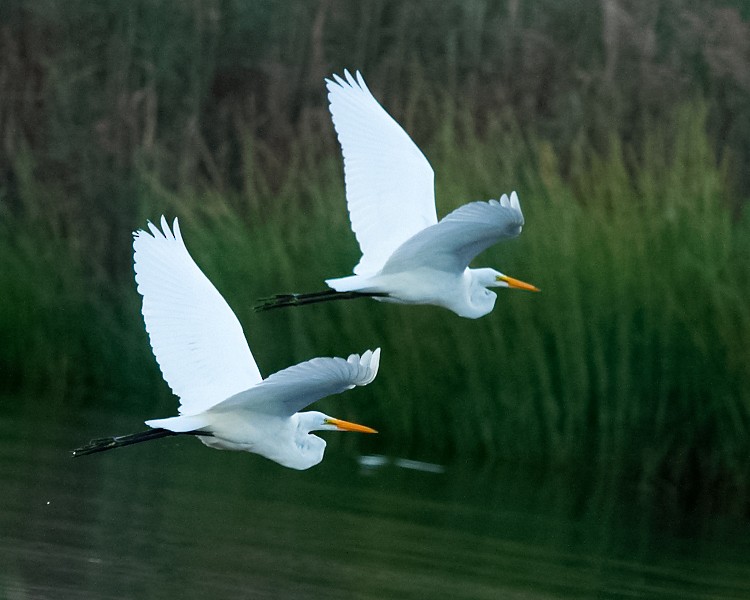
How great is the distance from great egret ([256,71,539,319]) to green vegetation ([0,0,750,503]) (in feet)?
6.15

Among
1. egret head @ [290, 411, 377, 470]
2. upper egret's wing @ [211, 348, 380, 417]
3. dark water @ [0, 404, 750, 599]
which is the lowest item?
dark water @ [0, 404, 750, 599]

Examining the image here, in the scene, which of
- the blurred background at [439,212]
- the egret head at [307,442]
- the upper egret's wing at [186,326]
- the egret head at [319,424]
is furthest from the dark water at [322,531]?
the upper egret's wing at [186,326]

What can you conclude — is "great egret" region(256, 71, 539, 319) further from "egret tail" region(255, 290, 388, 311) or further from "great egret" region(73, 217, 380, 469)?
"great egret" region(73, 217, 380, 469)

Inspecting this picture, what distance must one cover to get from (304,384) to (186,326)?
1002mm

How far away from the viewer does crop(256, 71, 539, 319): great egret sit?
7.32m

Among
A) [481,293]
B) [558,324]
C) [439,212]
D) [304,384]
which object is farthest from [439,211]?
[304,384]

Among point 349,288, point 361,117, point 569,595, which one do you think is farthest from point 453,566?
point 361,117

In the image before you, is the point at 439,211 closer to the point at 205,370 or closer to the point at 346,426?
the point at 346,426

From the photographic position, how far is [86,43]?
12477mm

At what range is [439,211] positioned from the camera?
980 centimetres

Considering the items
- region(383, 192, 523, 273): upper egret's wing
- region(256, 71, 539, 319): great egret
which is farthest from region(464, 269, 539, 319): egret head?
region(383, 192, 523, 273): upper egret's wing

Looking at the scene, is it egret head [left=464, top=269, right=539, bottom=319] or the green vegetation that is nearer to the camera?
egret head [left=464, top=269, right=539, bottom=319]

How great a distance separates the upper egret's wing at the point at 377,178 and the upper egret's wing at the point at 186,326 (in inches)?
35.2

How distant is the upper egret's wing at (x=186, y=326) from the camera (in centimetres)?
676
